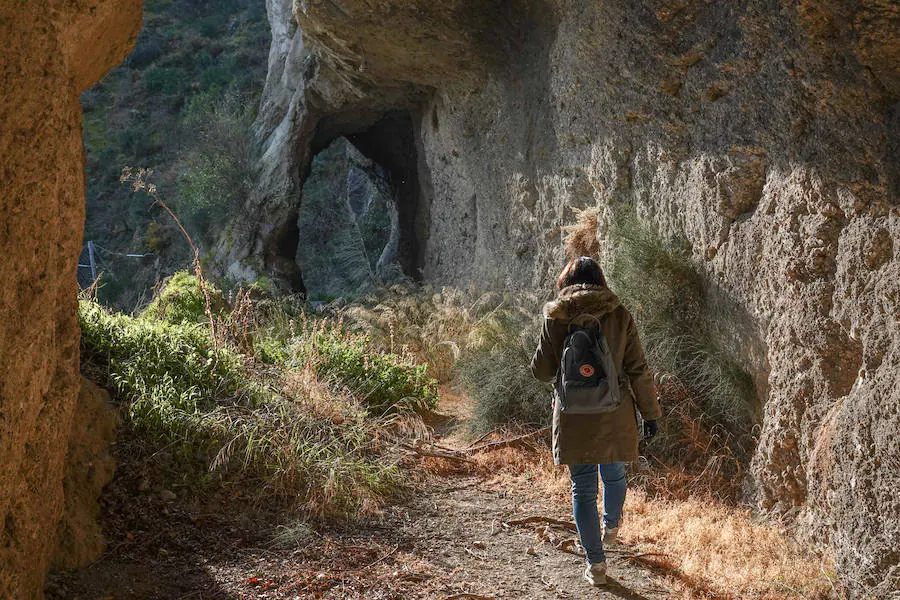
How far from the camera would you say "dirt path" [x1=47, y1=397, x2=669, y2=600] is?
3.73 meters

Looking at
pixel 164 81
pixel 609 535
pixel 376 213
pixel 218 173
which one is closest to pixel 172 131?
pixel 164 81

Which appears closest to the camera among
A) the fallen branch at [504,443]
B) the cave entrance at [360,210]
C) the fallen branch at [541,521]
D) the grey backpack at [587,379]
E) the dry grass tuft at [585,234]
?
the grey backpack at [587,379]

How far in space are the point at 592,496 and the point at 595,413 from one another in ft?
1.44

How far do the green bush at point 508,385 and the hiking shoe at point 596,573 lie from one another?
230 cm

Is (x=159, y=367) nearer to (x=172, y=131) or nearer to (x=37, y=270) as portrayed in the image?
(x=37, y=270)

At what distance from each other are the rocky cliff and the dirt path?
116 centimetres

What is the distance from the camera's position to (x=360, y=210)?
23.7 m

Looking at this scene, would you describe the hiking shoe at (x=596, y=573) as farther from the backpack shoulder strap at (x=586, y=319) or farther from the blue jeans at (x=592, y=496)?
the backpack shoulder strap at (x=586, y=319)

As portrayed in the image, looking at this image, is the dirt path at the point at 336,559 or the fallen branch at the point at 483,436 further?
the fallen branch at the point at 483,436

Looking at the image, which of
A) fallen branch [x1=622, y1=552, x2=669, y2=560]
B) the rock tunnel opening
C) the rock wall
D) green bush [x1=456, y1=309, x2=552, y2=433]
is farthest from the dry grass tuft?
the rock tunnel opening

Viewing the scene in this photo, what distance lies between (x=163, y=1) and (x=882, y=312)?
28558mm

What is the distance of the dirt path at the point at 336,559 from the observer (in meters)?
3.73

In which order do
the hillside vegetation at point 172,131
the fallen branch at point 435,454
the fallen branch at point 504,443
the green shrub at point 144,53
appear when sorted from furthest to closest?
the green shrub at point 144,53 < the hillside vegetation at point 172,131 < the fallen branch at point 504,443 < the fallen branch at point 435,454

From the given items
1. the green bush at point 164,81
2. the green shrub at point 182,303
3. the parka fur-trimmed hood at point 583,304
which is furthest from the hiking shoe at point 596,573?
the green bush at point 164,81
